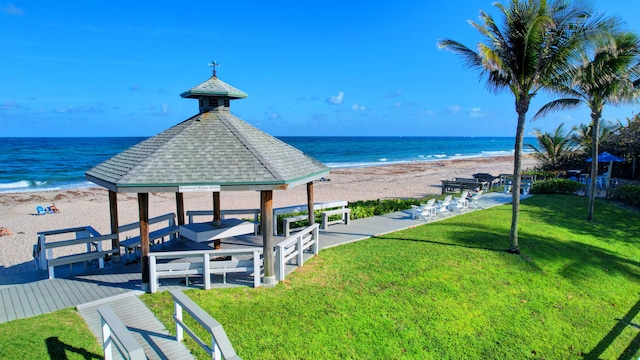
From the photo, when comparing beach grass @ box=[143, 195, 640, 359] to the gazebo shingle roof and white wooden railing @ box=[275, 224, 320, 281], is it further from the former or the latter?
the gazebo shingle roof

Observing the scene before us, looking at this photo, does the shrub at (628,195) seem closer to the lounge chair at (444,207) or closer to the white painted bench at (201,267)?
the lounge chair at (444,207)

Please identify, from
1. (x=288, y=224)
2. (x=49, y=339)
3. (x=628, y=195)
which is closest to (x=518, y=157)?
(x=288, y=224)

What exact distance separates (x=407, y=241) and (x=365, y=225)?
7.80 ft

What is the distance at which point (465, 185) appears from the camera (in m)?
22.4

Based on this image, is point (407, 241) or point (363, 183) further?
point (363, 183)

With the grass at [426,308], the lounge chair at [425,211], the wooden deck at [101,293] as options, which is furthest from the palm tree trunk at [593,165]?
the wooden deck at [101,293]

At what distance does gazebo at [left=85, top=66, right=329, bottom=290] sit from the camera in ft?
25.6

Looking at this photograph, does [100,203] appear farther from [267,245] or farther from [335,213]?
[267,245]

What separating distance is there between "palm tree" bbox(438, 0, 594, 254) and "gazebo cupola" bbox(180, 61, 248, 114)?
5.89 m

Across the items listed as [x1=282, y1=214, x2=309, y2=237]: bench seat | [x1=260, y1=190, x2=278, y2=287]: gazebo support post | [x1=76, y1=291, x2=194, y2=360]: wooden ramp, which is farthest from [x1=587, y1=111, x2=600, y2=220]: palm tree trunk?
[x1=76, y1=291, x2=194, y2=360]: wooden ramp

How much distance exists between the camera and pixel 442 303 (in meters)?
7.53

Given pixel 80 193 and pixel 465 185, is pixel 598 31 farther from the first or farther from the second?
pixel 80 193

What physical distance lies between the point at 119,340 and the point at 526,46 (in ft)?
34.4

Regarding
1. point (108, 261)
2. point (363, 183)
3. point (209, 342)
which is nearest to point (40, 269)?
point (108, 261)
